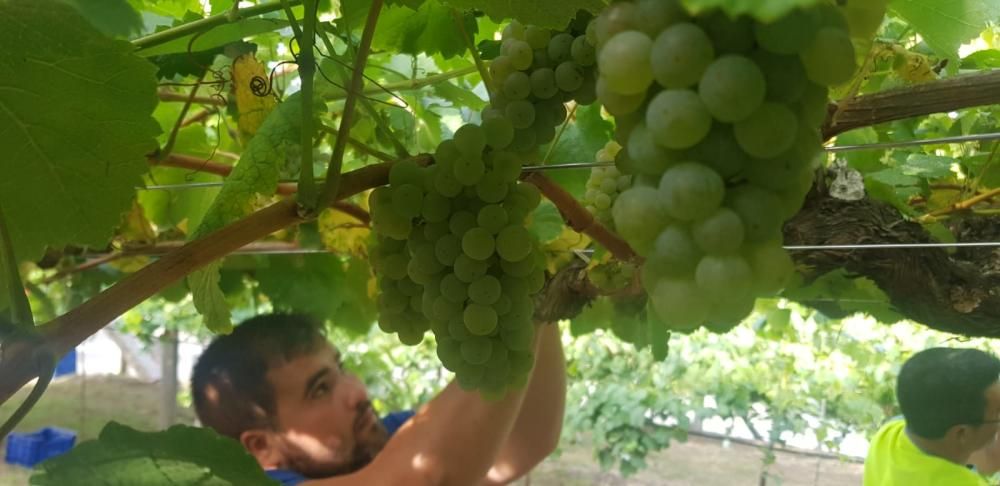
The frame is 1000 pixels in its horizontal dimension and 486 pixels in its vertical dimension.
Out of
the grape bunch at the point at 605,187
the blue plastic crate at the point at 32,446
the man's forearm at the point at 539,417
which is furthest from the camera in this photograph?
the blue plastic crate at the point at 32,446

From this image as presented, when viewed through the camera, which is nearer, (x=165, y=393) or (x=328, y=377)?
(x=328, y=377)

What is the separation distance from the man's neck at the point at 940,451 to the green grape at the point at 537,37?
2.28 ft

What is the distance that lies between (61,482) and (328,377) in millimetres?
1047

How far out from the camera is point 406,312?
1.94 ft

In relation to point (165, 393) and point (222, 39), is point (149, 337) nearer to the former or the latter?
point (165, 393)

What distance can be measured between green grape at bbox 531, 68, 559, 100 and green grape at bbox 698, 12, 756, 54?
0.29 meters

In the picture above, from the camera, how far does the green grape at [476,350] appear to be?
20.8 inches

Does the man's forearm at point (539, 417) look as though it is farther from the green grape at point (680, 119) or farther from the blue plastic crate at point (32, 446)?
the blue plastic crate at point (32, 446)

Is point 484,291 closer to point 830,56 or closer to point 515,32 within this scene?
point 515,32

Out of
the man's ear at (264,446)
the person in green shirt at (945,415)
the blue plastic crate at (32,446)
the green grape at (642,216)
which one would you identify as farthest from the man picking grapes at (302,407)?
the blue plastic crate at (32,446)

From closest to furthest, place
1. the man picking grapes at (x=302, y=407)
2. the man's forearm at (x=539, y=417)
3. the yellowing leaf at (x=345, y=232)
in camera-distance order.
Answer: the yellowing leaf at (x=345, y=232) → the man's forearm at (x=539, y=417) → the man picking grapes at (x=302, y=407)

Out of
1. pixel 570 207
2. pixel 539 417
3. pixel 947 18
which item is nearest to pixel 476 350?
pixel 570 207

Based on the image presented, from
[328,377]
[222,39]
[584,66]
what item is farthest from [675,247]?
[328,377]

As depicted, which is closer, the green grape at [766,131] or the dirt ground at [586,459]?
the green grape at [766,131]
